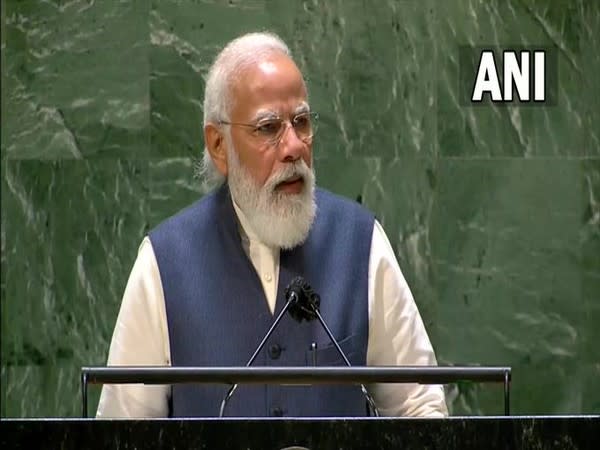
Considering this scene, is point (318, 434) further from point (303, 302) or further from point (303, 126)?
point (303, 126)

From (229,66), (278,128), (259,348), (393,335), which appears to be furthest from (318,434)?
(229,66)

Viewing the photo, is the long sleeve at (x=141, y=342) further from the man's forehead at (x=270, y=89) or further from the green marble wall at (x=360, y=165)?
the green marble wall at (x=360, y=165)

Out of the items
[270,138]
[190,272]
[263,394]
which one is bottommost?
[263,394]

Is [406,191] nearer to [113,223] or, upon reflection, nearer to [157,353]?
[113,223]

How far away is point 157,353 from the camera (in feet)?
13.4

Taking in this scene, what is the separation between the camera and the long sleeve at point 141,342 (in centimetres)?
395

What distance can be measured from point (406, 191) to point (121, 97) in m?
1.08

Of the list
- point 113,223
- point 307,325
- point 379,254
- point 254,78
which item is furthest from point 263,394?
→ point 113,223

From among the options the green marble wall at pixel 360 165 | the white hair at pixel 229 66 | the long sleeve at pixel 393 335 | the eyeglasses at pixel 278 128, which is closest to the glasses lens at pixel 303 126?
the eyeglasses at pixel 278 128

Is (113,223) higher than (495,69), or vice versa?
(495,69)

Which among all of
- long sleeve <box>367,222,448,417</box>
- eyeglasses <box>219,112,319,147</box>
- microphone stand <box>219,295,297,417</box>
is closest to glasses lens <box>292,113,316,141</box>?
eyeglasses <box>219,112,319,147</box>

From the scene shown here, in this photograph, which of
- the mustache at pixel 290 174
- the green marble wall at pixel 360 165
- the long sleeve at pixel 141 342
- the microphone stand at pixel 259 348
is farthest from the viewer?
the green marble wall at pixel 360 165

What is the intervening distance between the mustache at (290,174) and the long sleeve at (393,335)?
312 millimetres

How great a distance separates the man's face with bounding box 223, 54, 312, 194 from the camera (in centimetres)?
404
